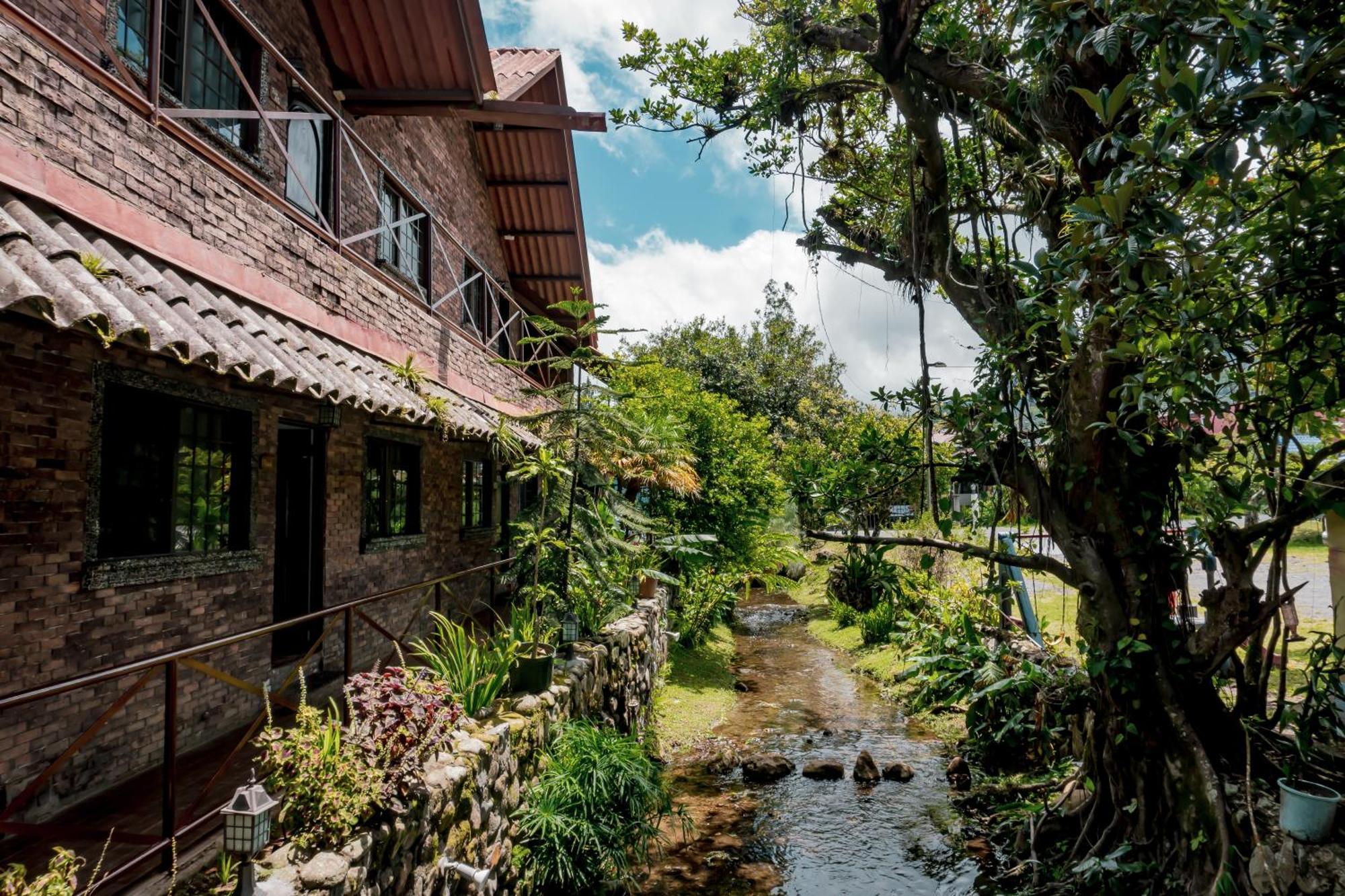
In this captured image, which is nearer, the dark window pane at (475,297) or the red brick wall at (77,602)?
the red brick wall at (77,602)

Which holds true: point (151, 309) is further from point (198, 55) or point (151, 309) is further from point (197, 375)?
point (198, 55)

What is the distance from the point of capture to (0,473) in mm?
4234

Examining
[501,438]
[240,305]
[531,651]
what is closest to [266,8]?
[240,305]

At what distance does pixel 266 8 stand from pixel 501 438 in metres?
5.47

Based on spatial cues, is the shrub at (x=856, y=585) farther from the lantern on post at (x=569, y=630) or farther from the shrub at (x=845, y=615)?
the lantern on post at (x=569, y=630)

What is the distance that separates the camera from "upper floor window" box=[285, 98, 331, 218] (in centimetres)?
836

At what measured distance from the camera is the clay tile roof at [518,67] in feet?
41.5

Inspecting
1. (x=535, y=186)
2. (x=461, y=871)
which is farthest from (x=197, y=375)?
(x=535, y=186)

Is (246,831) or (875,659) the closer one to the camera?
(246,831)

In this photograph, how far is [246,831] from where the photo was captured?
2.83 metres

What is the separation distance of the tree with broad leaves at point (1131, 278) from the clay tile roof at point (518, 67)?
18.7ft

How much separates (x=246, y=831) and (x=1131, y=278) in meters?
5.02

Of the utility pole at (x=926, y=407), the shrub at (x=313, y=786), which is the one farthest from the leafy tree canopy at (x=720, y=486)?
the shrub at (x=313, y=786)

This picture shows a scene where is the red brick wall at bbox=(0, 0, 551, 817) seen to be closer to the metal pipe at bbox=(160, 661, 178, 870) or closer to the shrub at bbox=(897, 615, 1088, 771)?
the metal pipe at bbox=(160, 661, 178, 870)
